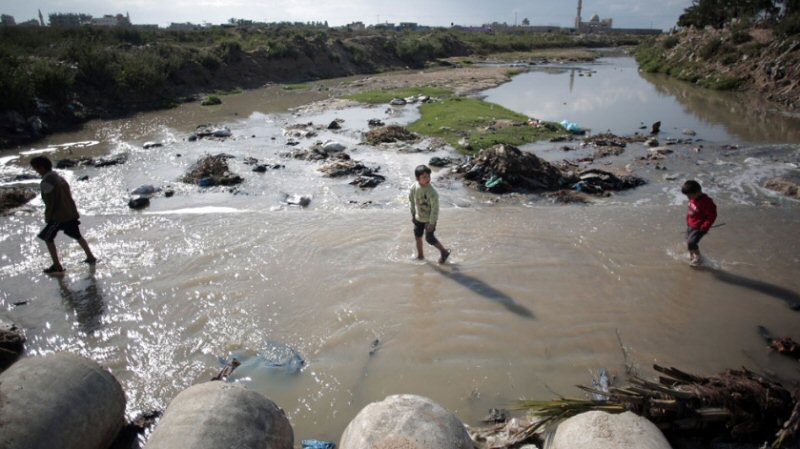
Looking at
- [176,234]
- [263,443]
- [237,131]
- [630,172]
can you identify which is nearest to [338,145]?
[237,131]

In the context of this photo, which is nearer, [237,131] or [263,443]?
[263,443]

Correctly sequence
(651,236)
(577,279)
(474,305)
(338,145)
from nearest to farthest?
(474,305)
(577,279)
(651,236)
(338,145)

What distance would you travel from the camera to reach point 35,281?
6.68 metres

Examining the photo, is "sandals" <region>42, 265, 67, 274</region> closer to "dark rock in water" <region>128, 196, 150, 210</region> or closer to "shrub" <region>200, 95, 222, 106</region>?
"dark rock in water" <region>128, 196, 150, 210</region>

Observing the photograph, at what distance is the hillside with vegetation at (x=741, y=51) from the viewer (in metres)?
23.1

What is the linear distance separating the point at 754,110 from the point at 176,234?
24133 millimetres

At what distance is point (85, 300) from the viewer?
617 centimetres

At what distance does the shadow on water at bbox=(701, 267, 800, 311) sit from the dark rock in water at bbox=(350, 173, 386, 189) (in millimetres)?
6847

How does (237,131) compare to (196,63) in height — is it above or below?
below

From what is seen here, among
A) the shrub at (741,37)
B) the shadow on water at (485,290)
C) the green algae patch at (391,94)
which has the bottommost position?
the shadow on water at (485,290)

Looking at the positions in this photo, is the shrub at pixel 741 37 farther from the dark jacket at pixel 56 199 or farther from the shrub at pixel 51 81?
the shrub at pixel 51 81

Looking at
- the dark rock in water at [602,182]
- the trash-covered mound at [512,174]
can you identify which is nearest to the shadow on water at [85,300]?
the trash-covered mound at [512,174]

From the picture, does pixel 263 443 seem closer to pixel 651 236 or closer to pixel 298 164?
pixel 651 236

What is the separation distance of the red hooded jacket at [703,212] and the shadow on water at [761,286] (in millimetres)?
746
